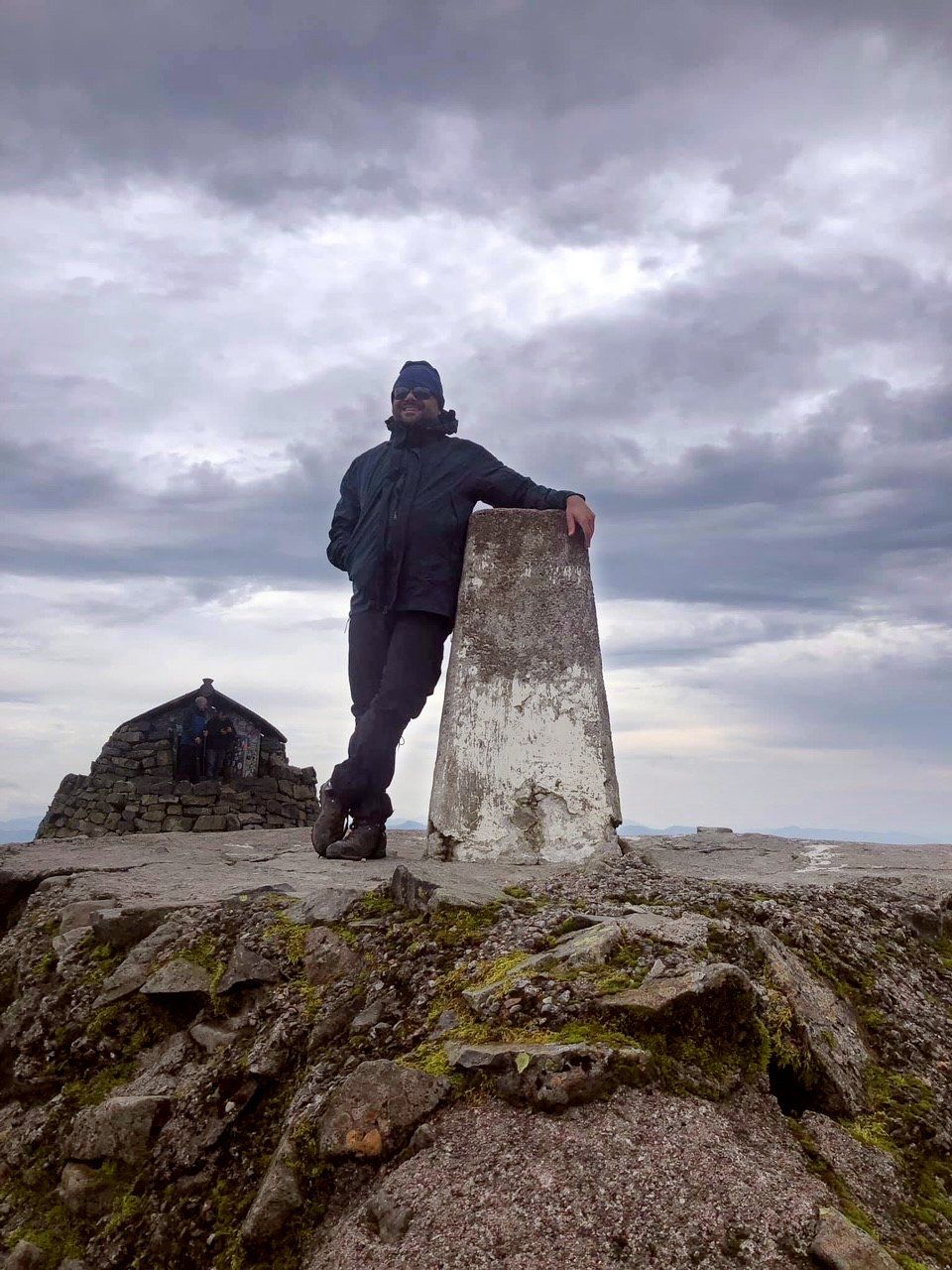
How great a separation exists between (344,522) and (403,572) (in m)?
0.79

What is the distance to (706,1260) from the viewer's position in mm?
2021

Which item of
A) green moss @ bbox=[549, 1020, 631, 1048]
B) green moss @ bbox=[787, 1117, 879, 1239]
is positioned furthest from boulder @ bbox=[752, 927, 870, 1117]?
green moss @ bbox=[549, 1020, 631, 1048]

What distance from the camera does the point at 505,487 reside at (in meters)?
6.28

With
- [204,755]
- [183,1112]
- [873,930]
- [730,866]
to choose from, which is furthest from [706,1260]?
[204,755]

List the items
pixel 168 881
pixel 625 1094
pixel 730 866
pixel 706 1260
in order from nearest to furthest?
pixel 706 1260 < pixel 625 1094 < pixel 168 881 < pixel 730 866

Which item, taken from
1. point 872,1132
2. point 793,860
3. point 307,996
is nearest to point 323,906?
point 307,996

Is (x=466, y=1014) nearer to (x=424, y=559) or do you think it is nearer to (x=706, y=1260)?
(x=706, y=1260)

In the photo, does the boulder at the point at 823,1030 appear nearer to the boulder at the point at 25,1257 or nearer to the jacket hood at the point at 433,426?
the boulder at the point at 25,1257

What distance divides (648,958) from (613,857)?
8.41ft

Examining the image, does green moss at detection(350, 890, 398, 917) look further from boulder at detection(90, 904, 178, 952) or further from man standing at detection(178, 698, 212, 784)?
man standing at detection(178, 698, 212, 784)

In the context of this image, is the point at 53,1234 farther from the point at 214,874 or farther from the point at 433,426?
the point at 433,426

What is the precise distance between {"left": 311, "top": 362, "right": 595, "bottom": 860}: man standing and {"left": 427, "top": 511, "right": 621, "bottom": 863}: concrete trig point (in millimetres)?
295

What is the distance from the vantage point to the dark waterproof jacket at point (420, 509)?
6016mm

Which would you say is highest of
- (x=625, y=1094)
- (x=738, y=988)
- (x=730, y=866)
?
(x=730, y=866)
